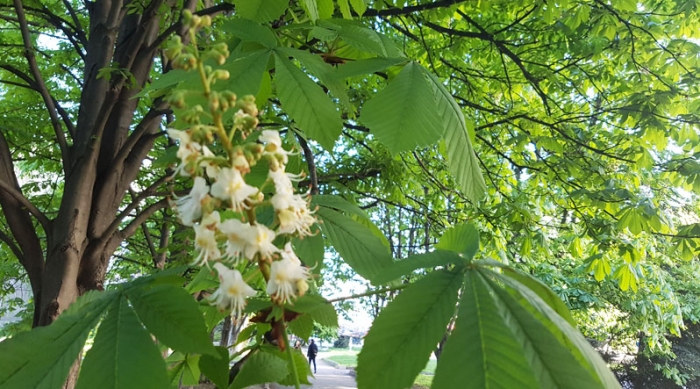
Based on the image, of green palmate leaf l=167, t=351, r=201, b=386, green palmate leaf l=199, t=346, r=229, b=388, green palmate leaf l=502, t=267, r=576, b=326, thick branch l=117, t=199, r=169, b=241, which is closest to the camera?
green palmate leaf l=502, t=267, r=576, b=326

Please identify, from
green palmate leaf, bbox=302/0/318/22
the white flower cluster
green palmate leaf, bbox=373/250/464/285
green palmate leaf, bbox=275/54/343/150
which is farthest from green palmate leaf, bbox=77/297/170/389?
green palmate leaf, bbox=302/0/318/22

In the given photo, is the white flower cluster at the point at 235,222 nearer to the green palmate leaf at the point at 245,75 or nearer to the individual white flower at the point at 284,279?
the individual white flower at the point at 284,279

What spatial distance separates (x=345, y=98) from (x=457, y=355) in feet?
2.68

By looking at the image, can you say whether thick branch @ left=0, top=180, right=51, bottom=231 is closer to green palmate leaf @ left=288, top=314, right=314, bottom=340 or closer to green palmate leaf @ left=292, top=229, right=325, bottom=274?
green palmate leaf @ left=288, top=314, right=314, bottom=340

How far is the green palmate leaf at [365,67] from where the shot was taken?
1003mm

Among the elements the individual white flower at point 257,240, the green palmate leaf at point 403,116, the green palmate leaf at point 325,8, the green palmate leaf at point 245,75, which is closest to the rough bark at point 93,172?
the green palmate leaf at point 325,8

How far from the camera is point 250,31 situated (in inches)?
39.8

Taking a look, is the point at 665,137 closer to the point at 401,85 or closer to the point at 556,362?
the point at 401,85

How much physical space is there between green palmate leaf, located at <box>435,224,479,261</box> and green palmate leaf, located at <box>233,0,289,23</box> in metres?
0.63

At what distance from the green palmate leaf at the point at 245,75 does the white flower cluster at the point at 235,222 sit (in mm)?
285

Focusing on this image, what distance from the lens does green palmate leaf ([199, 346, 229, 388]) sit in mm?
844

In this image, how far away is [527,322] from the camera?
555mm

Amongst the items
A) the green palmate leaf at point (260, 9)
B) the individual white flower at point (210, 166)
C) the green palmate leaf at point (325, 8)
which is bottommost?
the individual white flower at point (210, 166)

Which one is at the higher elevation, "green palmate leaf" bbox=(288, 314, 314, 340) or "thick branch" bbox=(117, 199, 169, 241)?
"thick branch" bbox=(117, 199, 169, 241)
